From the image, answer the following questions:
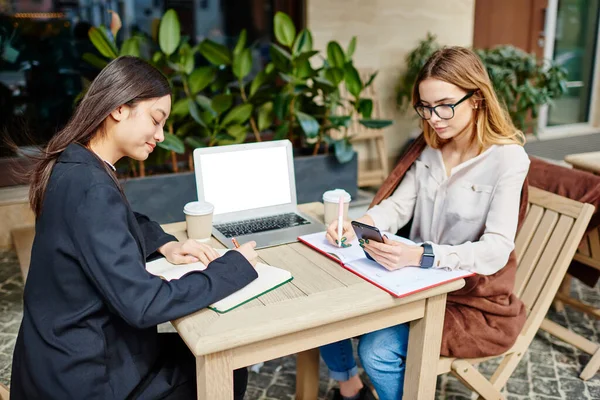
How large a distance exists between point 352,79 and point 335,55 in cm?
19

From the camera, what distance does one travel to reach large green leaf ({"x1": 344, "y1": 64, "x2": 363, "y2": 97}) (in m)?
3.53

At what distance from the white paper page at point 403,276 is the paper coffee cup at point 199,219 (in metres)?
0.49

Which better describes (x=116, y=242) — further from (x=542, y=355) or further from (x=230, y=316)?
(x=542, y=355)

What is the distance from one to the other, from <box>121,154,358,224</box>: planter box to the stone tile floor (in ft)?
2.89

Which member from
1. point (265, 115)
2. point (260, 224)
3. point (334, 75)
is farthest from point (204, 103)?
point (260, 224)

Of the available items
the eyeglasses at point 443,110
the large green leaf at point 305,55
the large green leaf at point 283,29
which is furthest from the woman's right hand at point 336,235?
the large green leaf at point 283,29

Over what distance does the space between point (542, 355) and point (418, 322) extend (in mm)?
1327

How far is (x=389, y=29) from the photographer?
4.93 metres

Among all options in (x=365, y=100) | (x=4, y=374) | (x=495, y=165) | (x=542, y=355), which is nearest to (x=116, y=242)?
(x=495, y=165)

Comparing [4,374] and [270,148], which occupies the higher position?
[270,148]

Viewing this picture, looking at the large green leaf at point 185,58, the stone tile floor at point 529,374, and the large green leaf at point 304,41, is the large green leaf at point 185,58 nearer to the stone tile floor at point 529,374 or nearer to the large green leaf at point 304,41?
the large green leaf at point 304,41

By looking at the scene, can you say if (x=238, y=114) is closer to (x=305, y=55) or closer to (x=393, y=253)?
(x=305, y=55)

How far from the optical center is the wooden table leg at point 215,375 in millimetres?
1238

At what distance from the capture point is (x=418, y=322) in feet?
5.10
